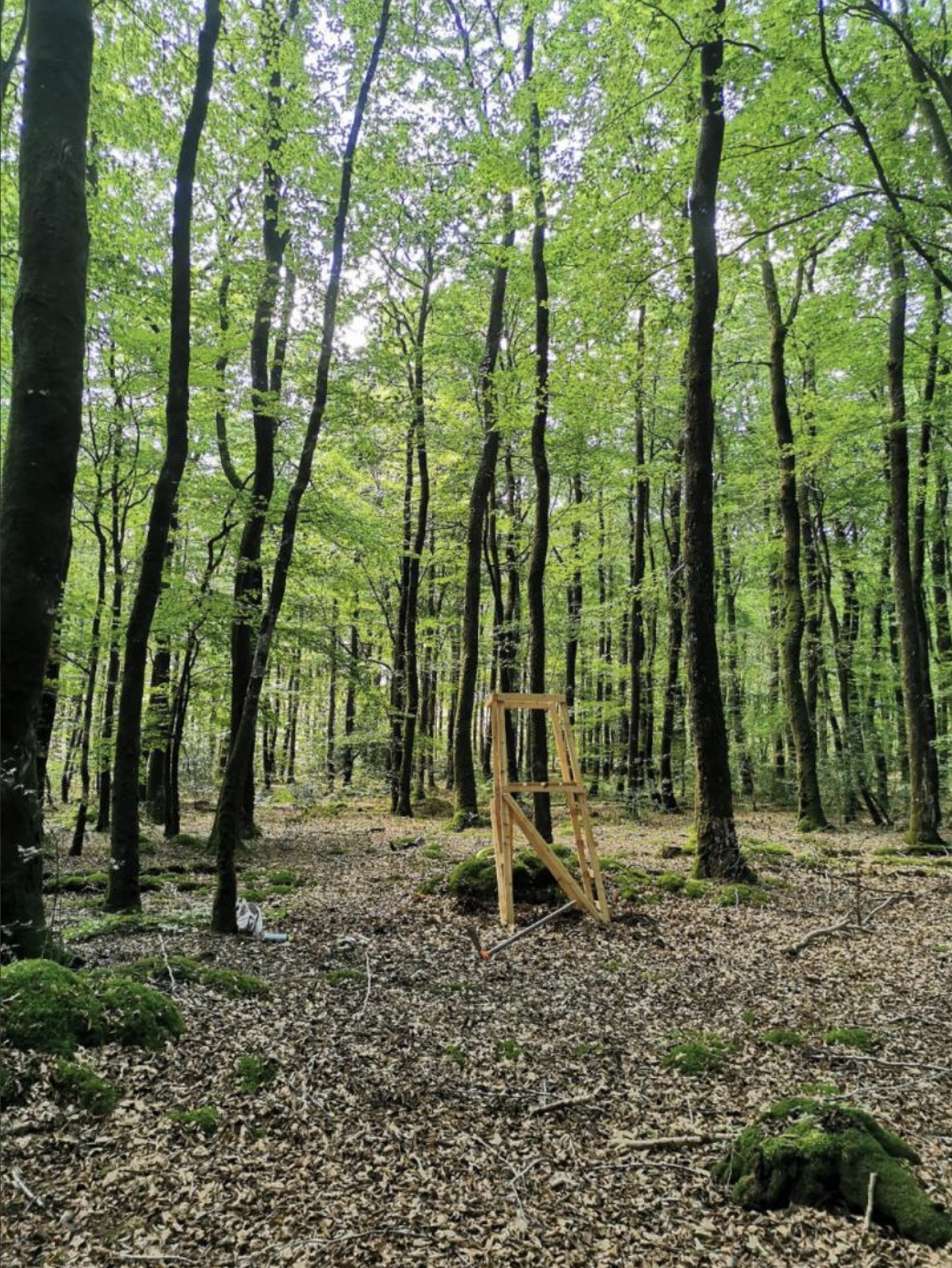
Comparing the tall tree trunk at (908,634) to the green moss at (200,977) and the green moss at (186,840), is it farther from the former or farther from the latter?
the green moss at (186,840)

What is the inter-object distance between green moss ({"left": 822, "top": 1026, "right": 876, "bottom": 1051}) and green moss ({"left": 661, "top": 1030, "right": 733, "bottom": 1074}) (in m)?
0.69

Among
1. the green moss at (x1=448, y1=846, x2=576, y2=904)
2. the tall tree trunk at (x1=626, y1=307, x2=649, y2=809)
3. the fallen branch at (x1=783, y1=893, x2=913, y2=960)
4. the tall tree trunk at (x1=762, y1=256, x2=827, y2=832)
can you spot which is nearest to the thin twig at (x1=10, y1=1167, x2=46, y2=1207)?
the green moss at (x1=448, y1=846, x2=576, y2=904)

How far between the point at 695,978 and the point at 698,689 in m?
3.68

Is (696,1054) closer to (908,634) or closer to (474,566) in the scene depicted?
(908,634)

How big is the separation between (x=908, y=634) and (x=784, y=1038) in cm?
920

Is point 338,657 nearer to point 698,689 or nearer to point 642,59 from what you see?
point 698,689

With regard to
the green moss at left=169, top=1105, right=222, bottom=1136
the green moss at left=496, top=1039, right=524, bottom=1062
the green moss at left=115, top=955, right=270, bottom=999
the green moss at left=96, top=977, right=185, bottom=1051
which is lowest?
the green moss at left=496, top=1039, right=524, bottom=1062

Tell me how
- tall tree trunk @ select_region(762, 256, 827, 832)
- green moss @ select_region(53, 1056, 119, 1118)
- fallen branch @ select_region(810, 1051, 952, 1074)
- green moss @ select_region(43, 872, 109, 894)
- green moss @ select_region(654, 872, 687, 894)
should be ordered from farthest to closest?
tall tree trunk @ select_region(762, 256, 827, 832) → green moss @ select_region(43, 872, 109, 894) → green moss @ select_region(654, 872, 687, 894) → fallen branch @ select_region(810, 1051, 952, 1074) → green moss @ select_region(53, 1056, 119, 1118)

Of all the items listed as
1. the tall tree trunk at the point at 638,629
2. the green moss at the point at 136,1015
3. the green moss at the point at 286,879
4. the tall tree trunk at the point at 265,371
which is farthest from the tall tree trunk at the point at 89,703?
the tall tree trunk at the point at 638,629

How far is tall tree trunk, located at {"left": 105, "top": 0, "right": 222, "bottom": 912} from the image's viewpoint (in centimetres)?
630

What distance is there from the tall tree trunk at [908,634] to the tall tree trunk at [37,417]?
11.8m

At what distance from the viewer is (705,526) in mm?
9008

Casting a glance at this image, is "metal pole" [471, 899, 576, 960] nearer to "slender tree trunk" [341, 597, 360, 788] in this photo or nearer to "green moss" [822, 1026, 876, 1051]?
"green moss" [822, 1026, 876, 1051]

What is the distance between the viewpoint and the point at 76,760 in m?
16.8
